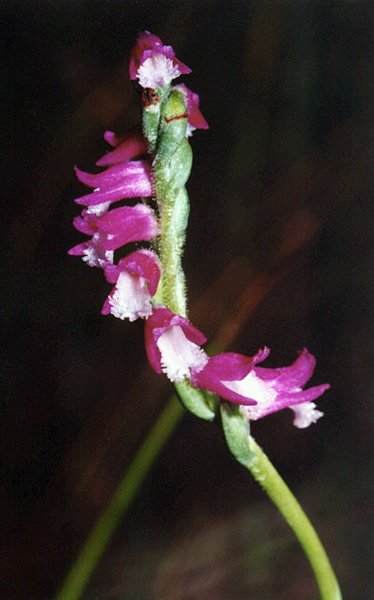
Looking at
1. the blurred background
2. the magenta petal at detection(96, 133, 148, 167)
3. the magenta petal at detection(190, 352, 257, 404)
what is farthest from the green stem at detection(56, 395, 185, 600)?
the magenta petal at detection(96, 133, 148, 167)

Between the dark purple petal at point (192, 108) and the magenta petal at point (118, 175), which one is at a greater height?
the dark purple petal at point (192, 108)

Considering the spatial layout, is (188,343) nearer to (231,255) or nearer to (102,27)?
(102,27)

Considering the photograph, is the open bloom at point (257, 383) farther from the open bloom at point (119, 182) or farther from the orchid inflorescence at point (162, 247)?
the open bloom at point (119, 182)

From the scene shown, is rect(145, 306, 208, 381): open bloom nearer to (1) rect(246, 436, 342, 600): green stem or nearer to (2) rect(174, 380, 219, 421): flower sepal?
(2) rect(174, 380, 219, 421): flower sepal

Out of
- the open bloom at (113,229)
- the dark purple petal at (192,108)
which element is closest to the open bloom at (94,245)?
the open bloom at (113,229)

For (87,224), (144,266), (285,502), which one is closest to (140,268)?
(144,266)

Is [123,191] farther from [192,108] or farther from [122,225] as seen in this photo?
[192,108]

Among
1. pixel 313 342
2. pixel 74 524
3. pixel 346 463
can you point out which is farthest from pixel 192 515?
pixel 313 342

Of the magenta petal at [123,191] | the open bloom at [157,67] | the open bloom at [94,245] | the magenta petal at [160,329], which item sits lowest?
the magenta petal at [160,329]
